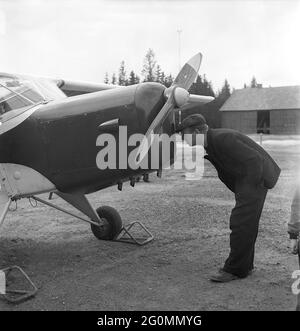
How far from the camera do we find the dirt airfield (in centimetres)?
472

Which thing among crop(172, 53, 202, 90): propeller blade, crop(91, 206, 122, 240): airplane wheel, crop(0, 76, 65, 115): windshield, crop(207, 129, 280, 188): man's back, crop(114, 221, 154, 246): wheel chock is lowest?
crop(114, 221, 154, 246): wheel chock

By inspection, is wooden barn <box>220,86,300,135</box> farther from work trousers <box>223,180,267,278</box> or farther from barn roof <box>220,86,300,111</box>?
work trousers <box>223,180,267,278</box>

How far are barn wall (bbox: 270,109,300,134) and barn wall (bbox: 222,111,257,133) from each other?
8.45 ft

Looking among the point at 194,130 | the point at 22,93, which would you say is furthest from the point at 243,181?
the point at 22,93

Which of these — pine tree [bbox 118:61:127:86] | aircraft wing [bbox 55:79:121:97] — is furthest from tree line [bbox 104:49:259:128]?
aircraft wing [bbox 55:79:121:97]

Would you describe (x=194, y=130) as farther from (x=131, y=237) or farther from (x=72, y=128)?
(x=131, y=237)

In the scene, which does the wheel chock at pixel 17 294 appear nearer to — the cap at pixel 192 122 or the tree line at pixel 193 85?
the cap at pixel 192 122

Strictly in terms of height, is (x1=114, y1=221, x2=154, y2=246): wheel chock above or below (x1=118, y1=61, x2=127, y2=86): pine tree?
below

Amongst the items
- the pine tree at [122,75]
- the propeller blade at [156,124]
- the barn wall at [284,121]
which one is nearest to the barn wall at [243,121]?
the barn wall at [284,121]

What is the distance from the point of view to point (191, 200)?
33.5 feet

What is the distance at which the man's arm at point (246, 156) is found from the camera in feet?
16.7

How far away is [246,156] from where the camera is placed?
511cm

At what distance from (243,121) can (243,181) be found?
195 feet

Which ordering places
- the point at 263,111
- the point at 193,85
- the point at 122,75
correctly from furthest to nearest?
the point at 122,75 → the point at 263,111 → the point at 193,85
